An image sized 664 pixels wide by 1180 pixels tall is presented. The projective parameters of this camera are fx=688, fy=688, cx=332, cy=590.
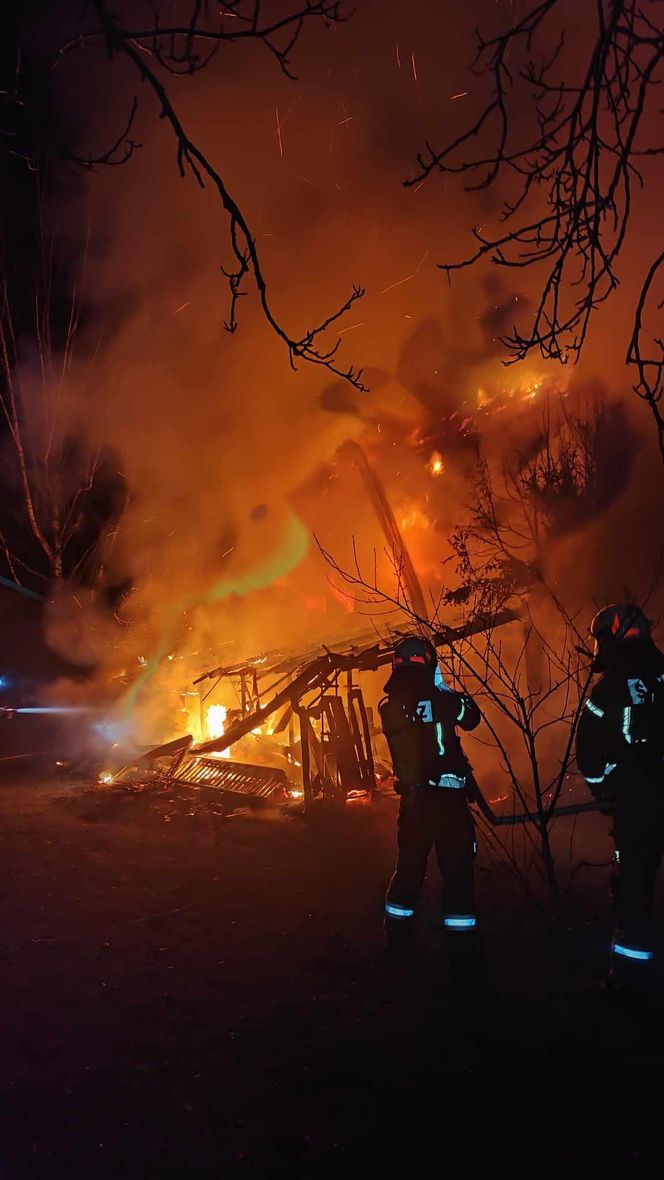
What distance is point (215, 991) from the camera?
3750 mm

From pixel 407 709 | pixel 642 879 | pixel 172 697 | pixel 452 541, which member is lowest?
pixel 642 879

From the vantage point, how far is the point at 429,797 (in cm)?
402

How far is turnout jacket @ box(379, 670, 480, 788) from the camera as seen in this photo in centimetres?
404

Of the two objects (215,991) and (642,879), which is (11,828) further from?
(642,879)

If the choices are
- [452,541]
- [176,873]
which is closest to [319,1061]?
[176,873]

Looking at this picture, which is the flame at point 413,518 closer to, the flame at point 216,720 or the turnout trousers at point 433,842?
the flame at point 216,720

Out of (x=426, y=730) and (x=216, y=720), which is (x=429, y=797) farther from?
(x=216, y=720)

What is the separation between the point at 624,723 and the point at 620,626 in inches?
21.5

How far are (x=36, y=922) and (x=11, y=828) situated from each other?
3.08 meters

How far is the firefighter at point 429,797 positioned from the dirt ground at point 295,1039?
1.19 feet

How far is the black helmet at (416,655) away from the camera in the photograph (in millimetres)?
4379

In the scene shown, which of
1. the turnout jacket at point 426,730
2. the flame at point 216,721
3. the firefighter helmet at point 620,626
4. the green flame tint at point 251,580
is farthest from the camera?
the green flame tint at point 251,580

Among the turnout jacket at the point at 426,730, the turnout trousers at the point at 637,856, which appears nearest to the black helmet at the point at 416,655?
the turnout jacket at the point at 426,730

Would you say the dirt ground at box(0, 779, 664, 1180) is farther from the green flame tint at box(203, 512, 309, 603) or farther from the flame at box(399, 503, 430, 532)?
the flame at box(399, 503, 430, 532)
